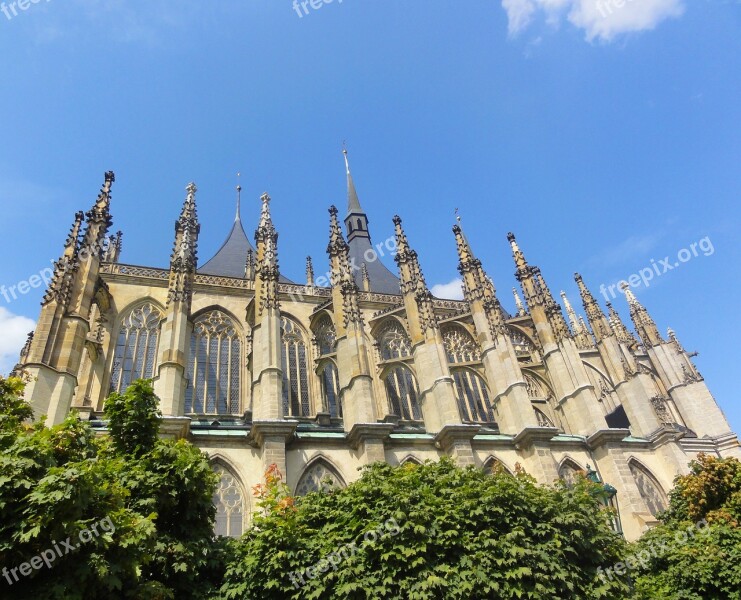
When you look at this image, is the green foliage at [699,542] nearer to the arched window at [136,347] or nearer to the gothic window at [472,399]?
the gothic window at [472,399]

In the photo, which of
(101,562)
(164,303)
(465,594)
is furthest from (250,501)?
(164,303)

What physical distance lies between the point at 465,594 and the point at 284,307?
18786 millimetres

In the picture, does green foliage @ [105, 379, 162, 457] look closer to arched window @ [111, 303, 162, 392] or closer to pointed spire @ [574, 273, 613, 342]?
arched window @ [111, 303, 162, 392]

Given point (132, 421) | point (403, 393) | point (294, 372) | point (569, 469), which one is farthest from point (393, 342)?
point (132, 421)

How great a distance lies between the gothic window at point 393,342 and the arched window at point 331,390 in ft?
9.74

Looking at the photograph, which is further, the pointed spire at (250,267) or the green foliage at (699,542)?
the pointed spire at (250,267)

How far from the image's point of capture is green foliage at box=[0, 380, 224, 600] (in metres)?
7.03

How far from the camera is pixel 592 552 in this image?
1238cm

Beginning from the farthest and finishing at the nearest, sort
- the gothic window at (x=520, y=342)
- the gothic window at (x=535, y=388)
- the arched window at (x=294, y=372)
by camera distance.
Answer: the gothic window at (x=520, y=342) → the gothic window at (x=535, y=388) → the arched window at (x=294, y=372)

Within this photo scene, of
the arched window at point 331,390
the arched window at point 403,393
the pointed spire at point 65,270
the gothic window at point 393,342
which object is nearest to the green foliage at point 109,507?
the pointed spire at point 65,270

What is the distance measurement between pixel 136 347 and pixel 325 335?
8763 mm

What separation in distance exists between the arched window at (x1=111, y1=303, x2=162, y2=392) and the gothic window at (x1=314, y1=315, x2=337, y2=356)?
7500mm

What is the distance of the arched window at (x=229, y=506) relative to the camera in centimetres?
1513

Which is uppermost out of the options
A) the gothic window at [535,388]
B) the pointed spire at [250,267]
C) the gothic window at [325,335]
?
the pointed spire at [250,267]
